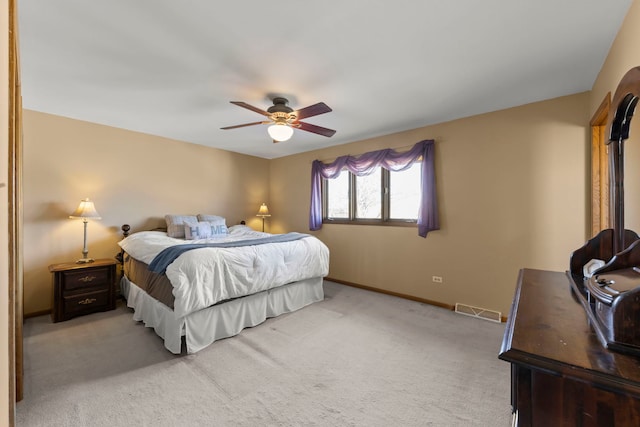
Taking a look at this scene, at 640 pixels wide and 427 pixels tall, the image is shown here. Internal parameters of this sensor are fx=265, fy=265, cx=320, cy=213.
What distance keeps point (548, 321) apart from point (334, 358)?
5.85 ft

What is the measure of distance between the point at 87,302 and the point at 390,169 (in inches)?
163

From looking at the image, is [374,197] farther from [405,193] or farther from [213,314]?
[213,314]

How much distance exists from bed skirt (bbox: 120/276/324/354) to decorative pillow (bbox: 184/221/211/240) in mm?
865

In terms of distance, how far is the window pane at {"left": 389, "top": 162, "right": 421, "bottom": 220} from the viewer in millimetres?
3803

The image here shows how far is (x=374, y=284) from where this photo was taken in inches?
162

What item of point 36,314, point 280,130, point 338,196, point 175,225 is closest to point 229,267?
point 280,130

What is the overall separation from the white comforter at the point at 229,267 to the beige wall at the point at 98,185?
1.98 ft

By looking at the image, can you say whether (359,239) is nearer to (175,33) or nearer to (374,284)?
(374,284)

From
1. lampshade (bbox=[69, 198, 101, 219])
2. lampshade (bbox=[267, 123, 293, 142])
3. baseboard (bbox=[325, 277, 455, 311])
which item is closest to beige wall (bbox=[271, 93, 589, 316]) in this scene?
baseboard (bbox=[325, 277, 455, 311])

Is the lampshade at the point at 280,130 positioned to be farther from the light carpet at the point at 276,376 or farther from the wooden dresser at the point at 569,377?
the wooden dresser at the point at 569,377

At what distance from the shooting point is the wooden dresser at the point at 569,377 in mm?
545

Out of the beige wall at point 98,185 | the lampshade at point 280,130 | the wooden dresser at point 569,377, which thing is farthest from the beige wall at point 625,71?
the beige wall at point 98,185

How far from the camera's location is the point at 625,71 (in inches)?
61.9

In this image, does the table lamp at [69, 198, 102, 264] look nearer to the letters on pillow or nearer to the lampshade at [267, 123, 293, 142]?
the letters on pillow
